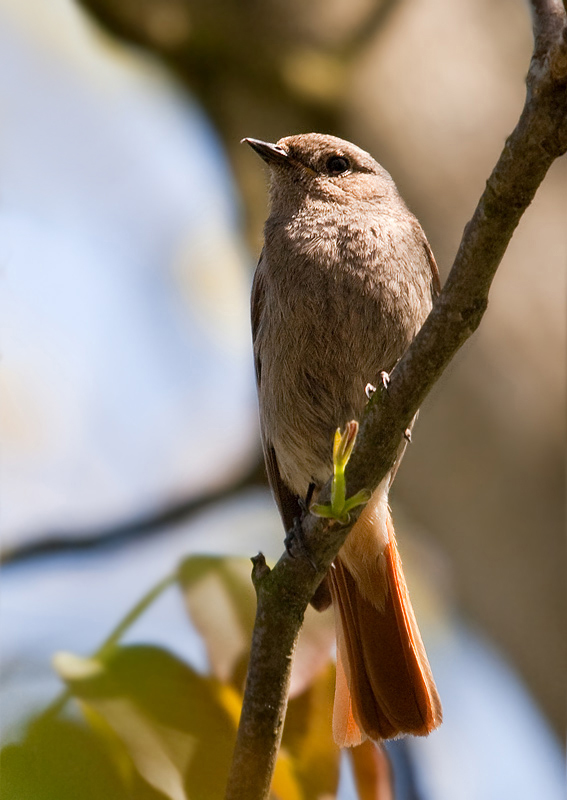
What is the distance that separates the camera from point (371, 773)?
2.08m

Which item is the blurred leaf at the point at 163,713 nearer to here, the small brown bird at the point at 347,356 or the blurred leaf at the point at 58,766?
the blurred leaf at the point at 58,766

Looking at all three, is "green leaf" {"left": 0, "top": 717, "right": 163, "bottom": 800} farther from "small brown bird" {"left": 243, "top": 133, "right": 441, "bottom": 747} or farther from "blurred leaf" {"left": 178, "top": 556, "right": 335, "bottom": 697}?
"small brown bird" {"left": 243, "top": 133, "right": 441, "bottom": 747}

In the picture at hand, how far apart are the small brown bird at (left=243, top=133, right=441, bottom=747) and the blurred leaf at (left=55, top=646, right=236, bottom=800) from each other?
24.8 inches

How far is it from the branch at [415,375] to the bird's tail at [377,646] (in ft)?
0.96

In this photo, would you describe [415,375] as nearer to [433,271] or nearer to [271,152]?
[433,271]

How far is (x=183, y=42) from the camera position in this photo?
13.8 feet

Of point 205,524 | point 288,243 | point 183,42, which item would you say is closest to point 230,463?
point 205,524

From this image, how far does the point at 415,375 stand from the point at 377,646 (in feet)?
4.09

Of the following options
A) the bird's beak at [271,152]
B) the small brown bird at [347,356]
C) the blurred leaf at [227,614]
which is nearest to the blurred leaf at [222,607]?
the blurred leaf at [227,614]

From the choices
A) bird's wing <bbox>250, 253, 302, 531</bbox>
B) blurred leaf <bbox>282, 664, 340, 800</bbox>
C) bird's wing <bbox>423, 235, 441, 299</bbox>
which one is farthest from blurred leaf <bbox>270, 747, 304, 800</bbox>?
bird's wing <bbox>423, 235, 441, 299</bbox>

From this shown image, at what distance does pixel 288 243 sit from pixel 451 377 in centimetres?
89

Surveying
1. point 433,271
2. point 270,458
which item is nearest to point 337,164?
point 433,271

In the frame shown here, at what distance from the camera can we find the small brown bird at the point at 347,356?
9.03ft

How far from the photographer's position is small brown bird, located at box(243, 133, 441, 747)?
2.75m
